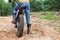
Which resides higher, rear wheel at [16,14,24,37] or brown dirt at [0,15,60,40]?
rear wheel at [16,14,24,37]

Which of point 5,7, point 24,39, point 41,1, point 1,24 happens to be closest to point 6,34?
point 24,39

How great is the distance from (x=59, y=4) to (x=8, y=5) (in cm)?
276

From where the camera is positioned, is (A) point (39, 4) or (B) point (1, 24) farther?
(A) point (39, 4)

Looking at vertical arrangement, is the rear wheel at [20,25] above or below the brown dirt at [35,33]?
above

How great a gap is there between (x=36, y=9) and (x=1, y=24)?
20.7 feet

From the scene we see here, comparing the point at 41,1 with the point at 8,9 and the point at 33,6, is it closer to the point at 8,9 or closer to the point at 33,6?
the point at 33,6

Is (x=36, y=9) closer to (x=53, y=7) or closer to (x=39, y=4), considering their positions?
(x=39, y=4)

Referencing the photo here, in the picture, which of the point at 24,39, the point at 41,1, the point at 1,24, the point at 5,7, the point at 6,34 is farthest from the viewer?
the point at 41,1

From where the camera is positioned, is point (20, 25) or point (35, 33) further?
point (35, 33)

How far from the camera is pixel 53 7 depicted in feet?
47.1

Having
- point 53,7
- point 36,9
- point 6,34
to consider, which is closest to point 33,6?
point 36,9

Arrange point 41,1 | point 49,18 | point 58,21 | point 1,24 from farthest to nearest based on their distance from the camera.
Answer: point 41,1, point 49,18, point 58,21, point 1,24

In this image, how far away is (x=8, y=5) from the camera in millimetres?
14047

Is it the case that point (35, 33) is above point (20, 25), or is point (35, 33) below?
below
